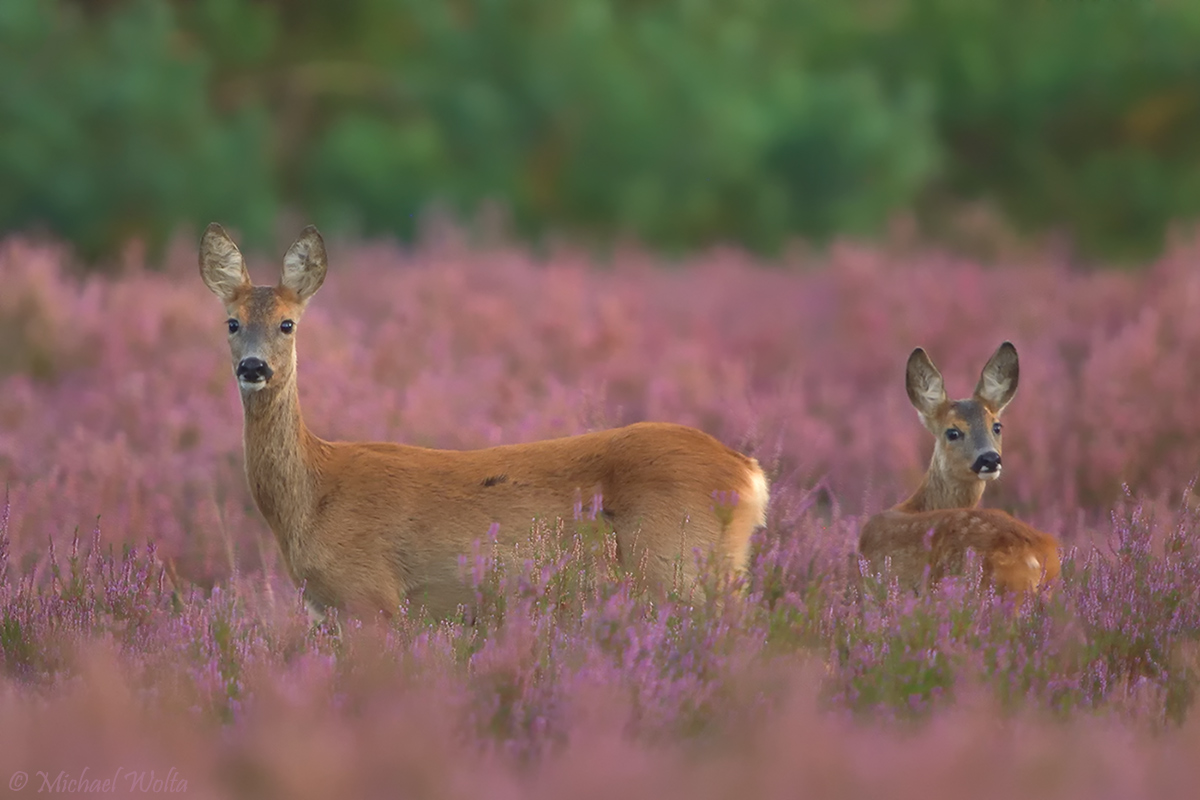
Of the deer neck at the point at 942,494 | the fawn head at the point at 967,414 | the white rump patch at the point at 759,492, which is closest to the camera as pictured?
the white rump patch at the point at 759,492

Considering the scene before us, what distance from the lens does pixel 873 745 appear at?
3.51 m

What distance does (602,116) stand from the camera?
17.3 metres

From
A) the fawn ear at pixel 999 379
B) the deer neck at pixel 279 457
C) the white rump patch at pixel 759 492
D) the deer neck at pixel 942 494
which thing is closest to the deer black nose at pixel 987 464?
the deer neck at pixel 942 494

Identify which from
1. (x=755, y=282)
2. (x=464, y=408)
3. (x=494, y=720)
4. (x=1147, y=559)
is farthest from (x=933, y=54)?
(x=494, y=720)

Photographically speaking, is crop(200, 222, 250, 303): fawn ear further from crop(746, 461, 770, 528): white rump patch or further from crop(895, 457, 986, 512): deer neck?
crop(895, 457, 986, 512): deer neck

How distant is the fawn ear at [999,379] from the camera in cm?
675

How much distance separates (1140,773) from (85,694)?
89.1 inches

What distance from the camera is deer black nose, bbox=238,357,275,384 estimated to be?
5.66 m

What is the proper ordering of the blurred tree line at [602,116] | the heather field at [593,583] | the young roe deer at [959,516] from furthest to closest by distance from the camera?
the blurred tree line at [602,116]
the young roe deer at [959,516]
the heather field at [593,583]

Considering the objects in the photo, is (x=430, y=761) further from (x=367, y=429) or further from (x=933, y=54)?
(x=933, y=54)

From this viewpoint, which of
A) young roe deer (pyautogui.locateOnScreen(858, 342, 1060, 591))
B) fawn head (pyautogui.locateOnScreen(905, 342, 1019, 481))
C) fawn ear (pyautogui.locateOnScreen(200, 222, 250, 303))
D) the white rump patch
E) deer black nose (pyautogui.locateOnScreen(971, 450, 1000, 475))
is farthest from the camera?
fawn head (pyautogui.locateOnScreen(905, 342, 1019, 481))

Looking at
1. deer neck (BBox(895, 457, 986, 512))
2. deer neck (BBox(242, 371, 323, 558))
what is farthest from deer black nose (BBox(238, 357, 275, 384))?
deer neck (BBox(895, 457, 986, 512))

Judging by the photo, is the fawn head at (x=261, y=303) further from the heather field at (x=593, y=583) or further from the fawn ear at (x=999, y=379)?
the fawn ear at (x=999, y=379)

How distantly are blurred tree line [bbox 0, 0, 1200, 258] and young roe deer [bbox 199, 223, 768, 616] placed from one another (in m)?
9.44
